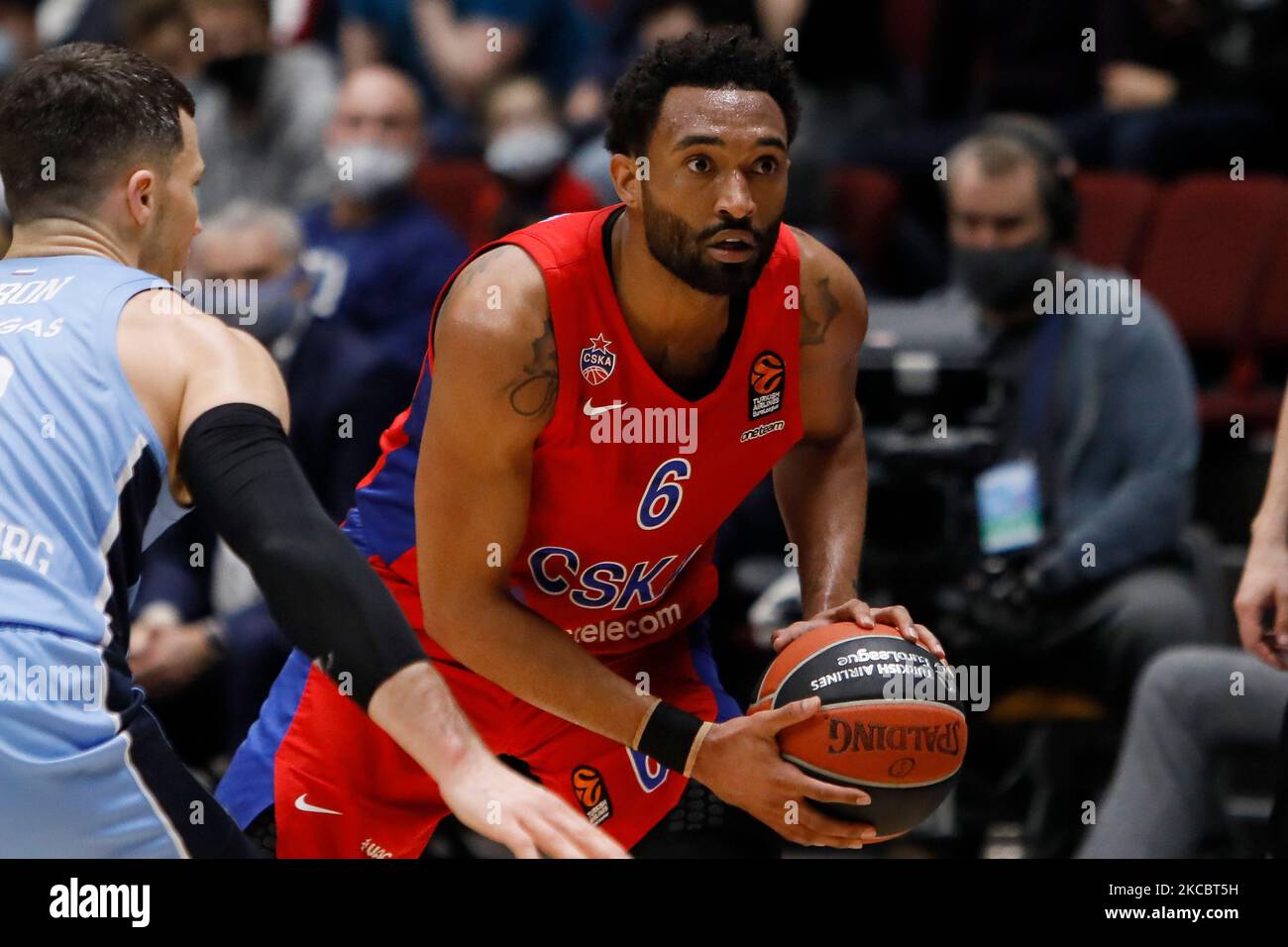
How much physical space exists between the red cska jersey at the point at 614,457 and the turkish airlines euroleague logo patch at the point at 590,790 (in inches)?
8.3

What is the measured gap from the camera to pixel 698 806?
325cm

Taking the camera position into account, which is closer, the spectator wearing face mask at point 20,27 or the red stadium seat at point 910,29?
the red stadium seat at point 910,29

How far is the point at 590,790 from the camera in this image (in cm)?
314

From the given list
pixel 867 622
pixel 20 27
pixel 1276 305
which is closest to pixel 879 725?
pixel 867 622

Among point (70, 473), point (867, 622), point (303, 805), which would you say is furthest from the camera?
Answer: point (303, 805)

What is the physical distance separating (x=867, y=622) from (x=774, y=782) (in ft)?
0.97

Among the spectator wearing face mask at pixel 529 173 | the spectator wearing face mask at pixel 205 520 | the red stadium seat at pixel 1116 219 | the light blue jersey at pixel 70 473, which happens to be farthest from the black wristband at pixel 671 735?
the red stadium seat at pixel 1116 219

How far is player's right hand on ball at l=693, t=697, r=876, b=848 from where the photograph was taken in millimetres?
2689

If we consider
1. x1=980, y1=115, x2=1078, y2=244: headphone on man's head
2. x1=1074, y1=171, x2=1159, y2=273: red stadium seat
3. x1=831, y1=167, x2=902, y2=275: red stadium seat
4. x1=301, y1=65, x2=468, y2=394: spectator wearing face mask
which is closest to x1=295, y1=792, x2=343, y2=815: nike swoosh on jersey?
x1=301, y1=65, x2=468, y2=394: spectator wearing face mask

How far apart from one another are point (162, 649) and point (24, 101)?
226 centimetres

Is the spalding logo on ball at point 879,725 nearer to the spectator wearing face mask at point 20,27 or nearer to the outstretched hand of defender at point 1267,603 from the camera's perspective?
the outstretched hand of defender at point 1267,603

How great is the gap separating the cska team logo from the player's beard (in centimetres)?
16

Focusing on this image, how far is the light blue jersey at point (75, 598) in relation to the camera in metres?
2.28

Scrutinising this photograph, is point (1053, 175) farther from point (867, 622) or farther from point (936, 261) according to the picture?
point (867, 622)
